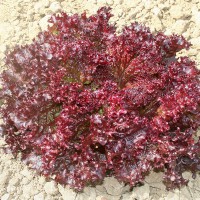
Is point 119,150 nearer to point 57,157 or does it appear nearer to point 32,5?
point 57,157

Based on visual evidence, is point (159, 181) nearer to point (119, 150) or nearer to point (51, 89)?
point (119, 150)

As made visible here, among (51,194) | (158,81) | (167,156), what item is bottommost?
(51,194)

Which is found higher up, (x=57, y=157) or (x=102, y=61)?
(x=102, y=61)

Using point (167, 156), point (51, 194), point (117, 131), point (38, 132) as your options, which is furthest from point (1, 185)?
point (167, 156)

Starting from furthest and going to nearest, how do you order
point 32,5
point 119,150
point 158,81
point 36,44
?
1. point 32,5
2. point 36,44
3. point 158,81
4. point 119,150

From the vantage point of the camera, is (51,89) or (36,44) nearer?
(51,89)

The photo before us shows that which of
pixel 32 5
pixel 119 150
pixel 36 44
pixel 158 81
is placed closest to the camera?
pixel 119 150

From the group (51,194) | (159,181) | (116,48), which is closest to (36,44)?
(116,48)
